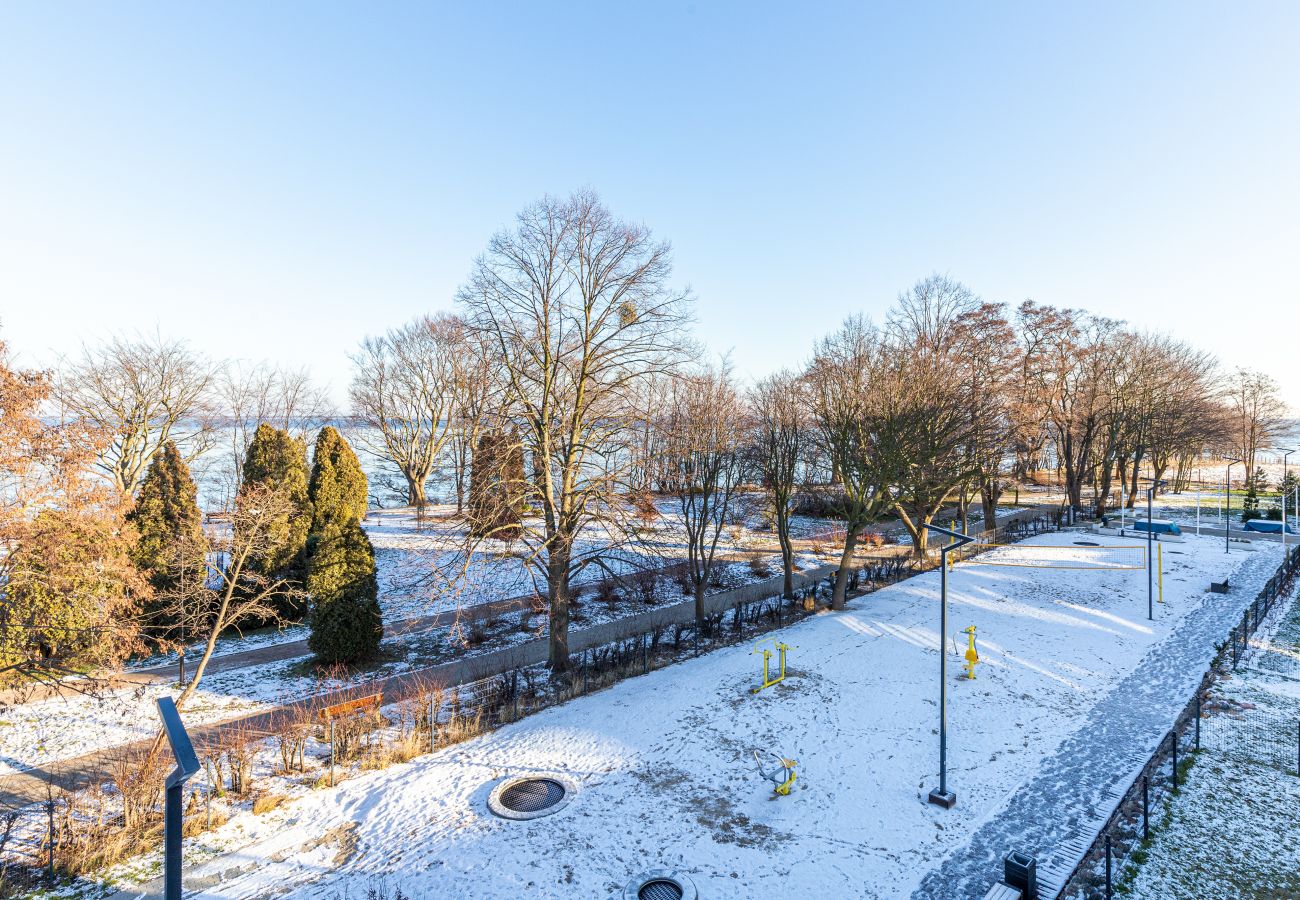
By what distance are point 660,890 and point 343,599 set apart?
37.0 feet

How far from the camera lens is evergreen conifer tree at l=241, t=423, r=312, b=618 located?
19891mm

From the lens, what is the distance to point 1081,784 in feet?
34.4

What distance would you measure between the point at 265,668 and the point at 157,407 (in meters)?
19.0

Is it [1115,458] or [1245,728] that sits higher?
[1115,458]

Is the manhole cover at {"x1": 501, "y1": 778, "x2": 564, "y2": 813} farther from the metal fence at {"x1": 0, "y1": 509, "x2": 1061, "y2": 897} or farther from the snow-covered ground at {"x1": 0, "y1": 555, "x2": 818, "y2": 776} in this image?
the snow-covered ground at {"x1": 0, "y1": 555, "x2": 818, "y2": 776}

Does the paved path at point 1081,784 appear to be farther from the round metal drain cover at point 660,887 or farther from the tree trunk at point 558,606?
the tree trunk at point 558,606

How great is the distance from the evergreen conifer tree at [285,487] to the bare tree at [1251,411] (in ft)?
203

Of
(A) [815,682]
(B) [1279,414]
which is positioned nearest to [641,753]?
(A) [815,682]

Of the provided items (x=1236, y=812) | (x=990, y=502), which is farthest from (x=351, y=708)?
(x=990, y=502)

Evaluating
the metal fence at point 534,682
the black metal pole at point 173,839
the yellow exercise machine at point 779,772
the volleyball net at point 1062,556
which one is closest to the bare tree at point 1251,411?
the volleyball net at point 1062,556

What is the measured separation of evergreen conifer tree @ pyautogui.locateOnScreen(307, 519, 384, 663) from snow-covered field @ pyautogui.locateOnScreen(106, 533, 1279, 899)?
18.5 feet

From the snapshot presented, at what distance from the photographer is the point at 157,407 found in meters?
28.0

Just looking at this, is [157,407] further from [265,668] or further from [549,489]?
[549,489]

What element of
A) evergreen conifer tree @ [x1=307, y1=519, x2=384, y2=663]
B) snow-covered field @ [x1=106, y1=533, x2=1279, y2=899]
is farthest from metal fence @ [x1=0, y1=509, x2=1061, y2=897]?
evergreen conifer tree @ [x1=307, y1=519, x2=384, y2=663]
